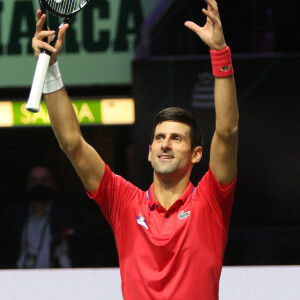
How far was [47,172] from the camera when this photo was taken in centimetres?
496

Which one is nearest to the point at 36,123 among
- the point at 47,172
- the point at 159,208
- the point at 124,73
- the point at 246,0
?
the point at 47,172

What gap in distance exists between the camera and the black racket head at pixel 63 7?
9.36 ft

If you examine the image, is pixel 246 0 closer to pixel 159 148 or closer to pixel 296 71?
pixel 296 71

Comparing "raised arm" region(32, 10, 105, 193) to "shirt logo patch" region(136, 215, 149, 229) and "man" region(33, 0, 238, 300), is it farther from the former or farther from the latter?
"shirt logo patch" region(136, 215, 149, 229)

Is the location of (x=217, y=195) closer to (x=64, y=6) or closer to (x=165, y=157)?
(x=165, y=157)

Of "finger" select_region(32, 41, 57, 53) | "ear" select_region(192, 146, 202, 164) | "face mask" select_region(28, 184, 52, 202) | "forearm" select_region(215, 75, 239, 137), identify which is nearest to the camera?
"finger" select_region(32, 41, 57, 53)

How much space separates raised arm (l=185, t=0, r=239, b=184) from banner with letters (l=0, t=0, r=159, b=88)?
2095mm

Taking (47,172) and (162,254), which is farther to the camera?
(47,172)

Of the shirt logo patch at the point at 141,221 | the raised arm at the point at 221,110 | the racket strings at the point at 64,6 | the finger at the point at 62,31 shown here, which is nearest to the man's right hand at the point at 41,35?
the finger at the point at 62,31

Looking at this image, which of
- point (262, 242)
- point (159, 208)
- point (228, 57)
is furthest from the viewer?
point (262, 242)

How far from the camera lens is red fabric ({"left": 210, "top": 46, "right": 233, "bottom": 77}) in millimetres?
2801

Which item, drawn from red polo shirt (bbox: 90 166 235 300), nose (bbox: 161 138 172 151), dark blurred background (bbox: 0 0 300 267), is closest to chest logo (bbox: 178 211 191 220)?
red polo shirt (bbox: 90 166 235 300)

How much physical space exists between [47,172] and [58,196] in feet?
0.53

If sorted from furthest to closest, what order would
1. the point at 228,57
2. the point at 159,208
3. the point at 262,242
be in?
the point at 262,242 → the point at 159,208 → the point at 228,57
